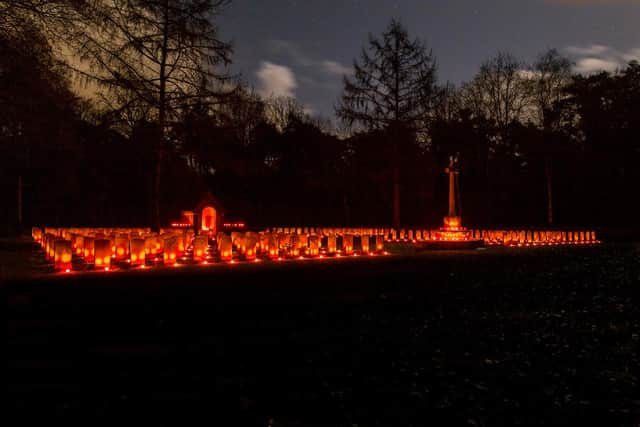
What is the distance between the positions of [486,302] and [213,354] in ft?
15.0

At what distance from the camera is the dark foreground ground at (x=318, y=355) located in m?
3.26

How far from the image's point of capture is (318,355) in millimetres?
4551

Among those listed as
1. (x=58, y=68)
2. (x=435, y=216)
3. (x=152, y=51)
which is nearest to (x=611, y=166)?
(x=435, y=216)

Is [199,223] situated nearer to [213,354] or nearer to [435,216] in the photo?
[435,216]

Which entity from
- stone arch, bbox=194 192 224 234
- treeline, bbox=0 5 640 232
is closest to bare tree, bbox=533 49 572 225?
treeline, bbox=0 5 640 232

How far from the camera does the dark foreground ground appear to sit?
3262mm

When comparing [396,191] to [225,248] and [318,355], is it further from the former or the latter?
[318,355]

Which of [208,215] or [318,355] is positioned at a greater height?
[208,215]

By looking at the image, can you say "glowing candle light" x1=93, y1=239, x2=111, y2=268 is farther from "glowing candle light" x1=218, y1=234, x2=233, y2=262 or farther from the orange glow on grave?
the orange glow on grave

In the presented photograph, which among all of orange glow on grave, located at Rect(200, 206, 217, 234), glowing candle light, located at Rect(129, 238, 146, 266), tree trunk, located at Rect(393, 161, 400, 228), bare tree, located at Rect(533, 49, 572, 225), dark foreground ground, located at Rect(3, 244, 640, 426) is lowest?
dark foreground ground, located at Rect(3, 244, 640, 426)

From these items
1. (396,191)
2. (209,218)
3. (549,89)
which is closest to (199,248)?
(209,218)

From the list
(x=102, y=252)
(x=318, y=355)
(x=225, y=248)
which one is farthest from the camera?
(x=225, y=248)

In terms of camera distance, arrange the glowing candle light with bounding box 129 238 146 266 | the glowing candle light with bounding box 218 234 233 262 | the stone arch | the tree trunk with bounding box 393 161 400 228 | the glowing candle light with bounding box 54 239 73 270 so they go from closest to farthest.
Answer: the glowing candle light with bounding box 54 239 73 270 < the glowing candle light with bounding box 129 238 146 266 < the glowing candle light with bounding box 218 234 233 262 < the stone arch < the tree trunk with bounding box 393 161 400 228

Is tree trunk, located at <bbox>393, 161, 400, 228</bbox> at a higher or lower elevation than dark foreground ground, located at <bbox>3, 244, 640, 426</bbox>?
higher
